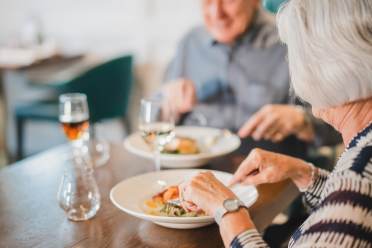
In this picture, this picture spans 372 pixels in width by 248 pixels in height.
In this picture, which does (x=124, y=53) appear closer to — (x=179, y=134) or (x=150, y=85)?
(x=150, y=85)

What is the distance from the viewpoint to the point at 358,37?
0.95 meters

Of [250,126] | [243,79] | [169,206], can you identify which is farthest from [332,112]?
[243,79]

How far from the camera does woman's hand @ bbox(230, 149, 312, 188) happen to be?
1257 mm

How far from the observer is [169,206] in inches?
46.2

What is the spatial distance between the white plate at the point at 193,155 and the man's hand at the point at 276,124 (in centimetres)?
A: 9

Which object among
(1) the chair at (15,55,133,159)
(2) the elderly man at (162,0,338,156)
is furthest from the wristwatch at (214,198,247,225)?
(1) the chair at (15,55,133,159)

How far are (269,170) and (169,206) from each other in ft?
0.86

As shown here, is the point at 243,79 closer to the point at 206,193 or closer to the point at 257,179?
the point at 257,179

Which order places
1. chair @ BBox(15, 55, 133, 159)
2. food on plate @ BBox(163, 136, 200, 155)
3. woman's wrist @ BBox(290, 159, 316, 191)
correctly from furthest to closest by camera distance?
chair @ BBox(15, 55, 133, 159), food on plate @ BBox(163, 136, 200, 155), woman's wrist @ BBox(290, 159, 316, 191)

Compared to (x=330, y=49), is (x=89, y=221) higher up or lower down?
lower down

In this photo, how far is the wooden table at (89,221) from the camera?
1078 millimetres

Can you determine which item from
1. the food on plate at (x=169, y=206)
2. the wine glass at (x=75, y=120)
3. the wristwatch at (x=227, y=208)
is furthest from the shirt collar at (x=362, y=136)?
the wine glass at (x=75, y=120)

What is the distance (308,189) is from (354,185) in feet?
1.39

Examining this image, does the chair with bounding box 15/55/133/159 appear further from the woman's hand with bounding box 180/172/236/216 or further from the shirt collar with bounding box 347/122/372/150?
the shirt collar with bounding box 347/122/372/150
